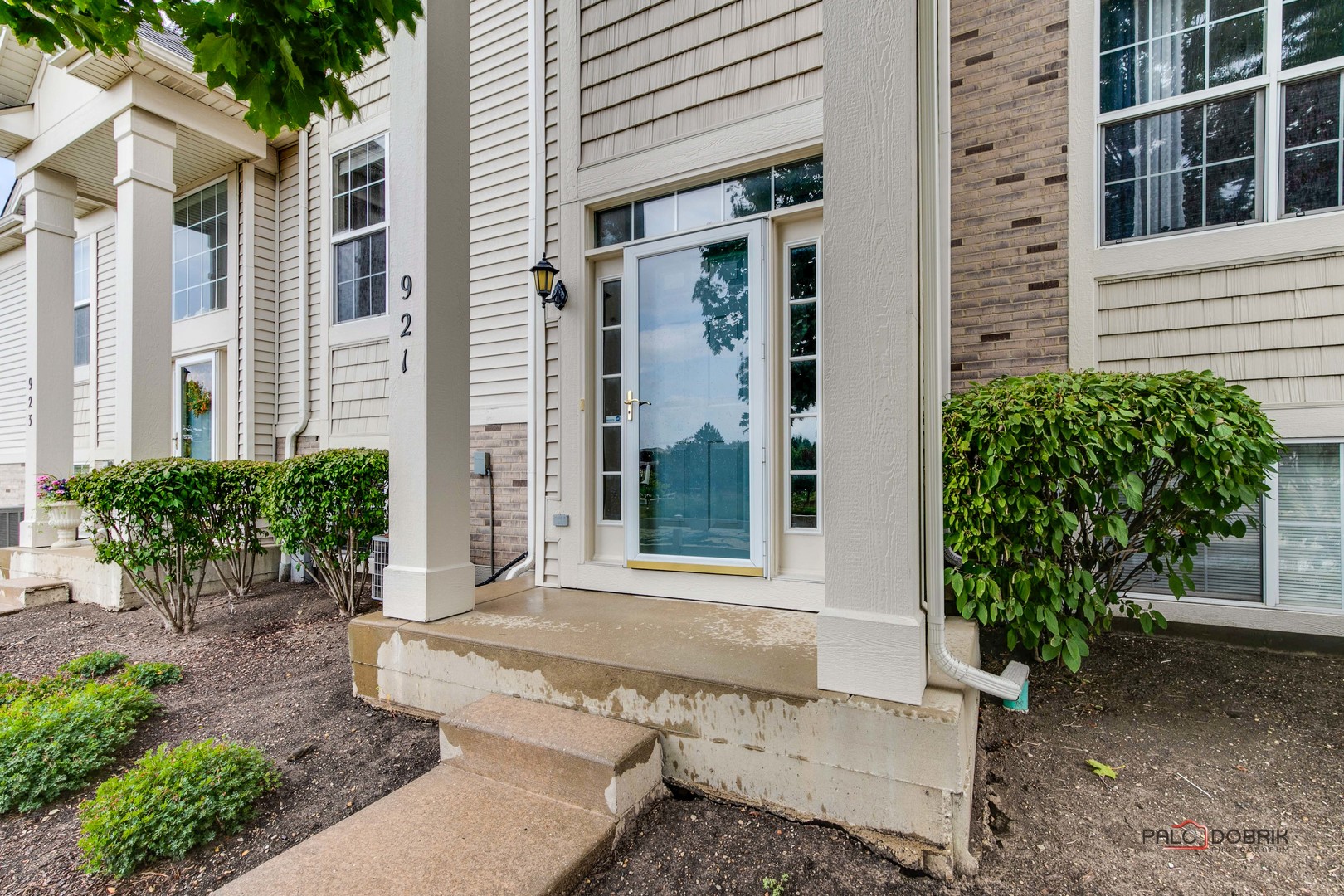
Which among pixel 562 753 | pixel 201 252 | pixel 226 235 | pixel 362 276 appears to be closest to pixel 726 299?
pixel 562 753

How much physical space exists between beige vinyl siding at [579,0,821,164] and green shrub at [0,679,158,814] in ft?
11.5

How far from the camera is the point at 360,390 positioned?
5.41 meters

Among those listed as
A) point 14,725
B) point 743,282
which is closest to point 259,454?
point 14,725

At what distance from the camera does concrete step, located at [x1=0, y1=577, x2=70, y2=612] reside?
505 centimetres

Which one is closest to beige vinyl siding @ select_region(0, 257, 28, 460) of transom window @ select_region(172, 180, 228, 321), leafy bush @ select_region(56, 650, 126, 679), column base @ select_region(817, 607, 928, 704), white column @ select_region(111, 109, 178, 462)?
transom window @ select_region(172, 180, 228, 321)

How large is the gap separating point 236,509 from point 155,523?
47cm

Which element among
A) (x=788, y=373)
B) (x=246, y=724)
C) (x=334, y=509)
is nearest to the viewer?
(x=246, y=724)

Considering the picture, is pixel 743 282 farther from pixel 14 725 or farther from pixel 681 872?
pixel 14 725

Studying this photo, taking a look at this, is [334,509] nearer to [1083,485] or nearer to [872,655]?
[872,655]

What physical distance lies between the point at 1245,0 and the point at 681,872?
14.7 feet

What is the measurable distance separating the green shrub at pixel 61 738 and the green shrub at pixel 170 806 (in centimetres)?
23

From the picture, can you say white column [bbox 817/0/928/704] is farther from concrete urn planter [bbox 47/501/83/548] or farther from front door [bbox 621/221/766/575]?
concrete urn planter [bbox 47/501/83/548]

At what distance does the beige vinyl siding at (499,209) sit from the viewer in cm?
437

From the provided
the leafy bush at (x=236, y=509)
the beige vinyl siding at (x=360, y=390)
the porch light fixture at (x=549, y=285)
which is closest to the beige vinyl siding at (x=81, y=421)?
the beige vinyl siding at (x=360, y=390)
